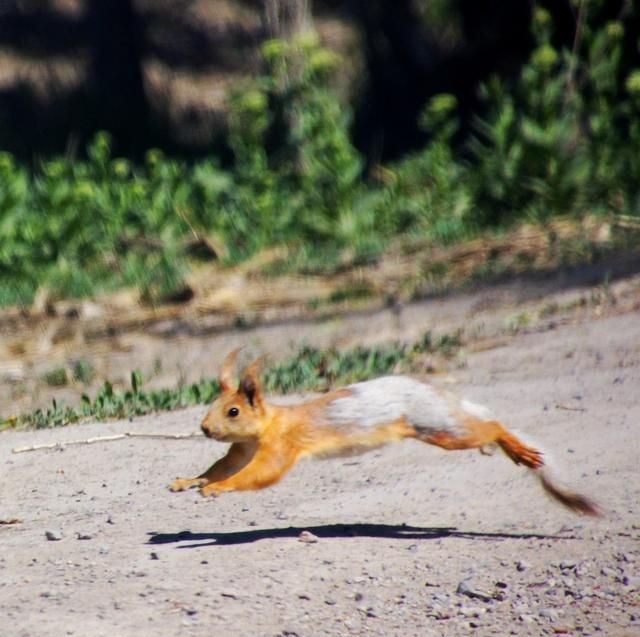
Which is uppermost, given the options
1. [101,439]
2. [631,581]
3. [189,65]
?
[189,65]

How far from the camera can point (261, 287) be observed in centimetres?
1063

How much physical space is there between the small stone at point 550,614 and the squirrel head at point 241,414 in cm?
117

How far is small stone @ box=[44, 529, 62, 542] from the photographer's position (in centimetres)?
472

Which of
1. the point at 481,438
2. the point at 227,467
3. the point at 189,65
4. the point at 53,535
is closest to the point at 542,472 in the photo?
the point at 481,438

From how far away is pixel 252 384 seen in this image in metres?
4.71

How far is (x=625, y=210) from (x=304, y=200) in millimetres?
2649

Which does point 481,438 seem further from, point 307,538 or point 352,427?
point 307,538

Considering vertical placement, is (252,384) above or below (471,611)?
above

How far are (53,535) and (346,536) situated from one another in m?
0.98

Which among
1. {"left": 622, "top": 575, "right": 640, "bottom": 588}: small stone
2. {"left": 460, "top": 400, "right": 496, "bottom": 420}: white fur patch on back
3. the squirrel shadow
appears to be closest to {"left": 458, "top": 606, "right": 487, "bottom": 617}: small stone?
{"left": 622, "top": 575, "right": 640, "bottom": 588}: small stone

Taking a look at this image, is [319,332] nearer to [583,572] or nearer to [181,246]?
[181,246]

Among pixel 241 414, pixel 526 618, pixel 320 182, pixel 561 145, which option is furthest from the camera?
pixel 320 182

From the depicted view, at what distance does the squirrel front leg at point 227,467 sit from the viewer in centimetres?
487

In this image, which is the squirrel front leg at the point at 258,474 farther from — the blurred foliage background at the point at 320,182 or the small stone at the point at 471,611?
the blurred foliage background at the point at 320,182
